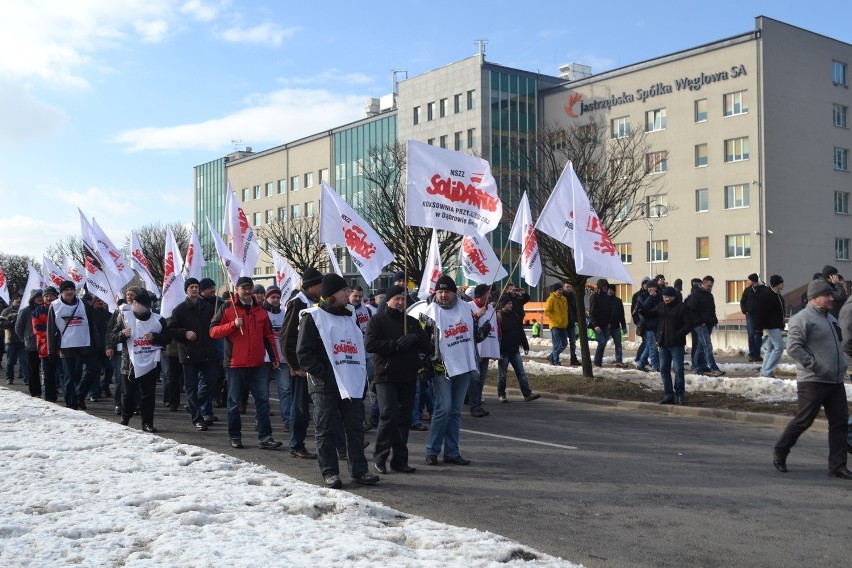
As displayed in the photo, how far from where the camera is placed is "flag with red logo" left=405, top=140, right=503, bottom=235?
10258mm

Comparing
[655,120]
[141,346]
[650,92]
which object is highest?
[650,92]

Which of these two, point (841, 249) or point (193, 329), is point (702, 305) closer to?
point (193, 329)

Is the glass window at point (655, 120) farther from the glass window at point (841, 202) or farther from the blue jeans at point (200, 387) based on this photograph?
the blue jeans at point (200, 387)

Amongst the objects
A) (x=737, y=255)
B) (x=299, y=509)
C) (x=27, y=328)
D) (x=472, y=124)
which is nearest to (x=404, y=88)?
(x=472, y=124)

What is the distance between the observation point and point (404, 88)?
71375 mm

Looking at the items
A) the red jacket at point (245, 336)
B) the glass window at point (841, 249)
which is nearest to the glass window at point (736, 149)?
the glass window at point (841, 249)

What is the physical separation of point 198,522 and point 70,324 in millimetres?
9341

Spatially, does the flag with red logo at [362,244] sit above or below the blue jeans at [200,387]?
above

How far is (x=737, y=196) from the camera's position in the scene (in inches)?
2186

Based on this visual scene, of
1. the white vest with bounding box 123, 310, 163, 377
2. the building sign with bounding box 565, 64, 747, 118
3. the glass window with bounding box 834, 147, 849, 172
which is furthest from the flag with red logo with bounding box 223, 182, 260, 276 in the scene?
the glass window with bounding box 834, 147, 849, 172

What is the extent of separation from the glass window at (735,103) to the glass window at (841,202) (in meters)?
9.01

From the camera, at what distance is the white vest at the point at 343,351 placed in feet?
27.3

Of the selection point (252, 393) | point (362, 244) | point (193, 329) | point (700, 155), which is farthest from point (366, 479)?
point (700, 155)

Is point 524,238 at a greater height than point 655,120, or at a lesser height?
lesser
